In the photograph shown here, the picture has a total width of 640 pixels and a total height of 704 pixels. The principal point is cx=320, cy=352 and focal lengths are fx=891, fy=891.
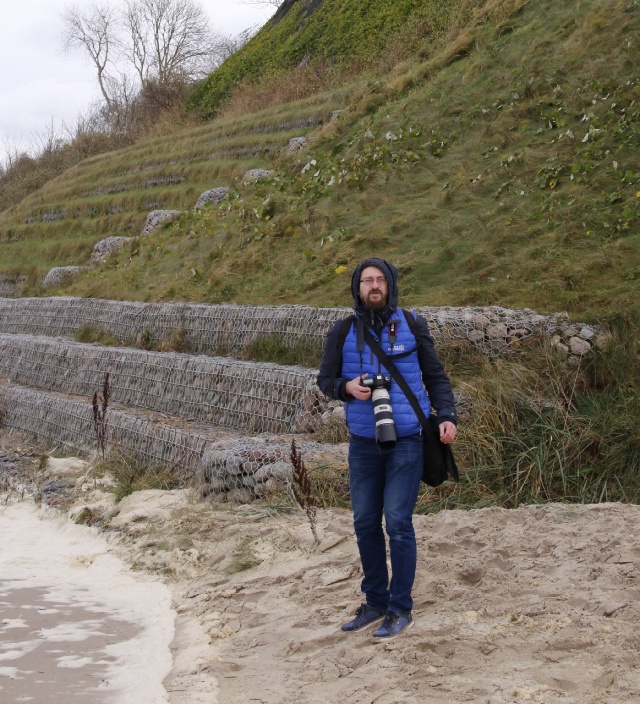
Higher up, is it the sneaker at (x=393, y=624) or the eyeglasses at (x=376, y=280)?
the eyeglasses at (x=376, y=280)

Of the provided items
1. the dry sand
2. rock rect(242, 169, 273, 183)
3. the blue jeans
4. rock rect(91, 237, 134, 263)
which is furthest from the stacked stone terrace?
rock rect(91, 237, 134, 263)

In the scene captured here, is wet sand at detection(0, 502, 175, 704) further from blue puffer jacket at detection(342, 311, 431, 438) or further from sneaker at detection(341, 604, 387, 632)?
blue puffer jacket at detection(342, 311, 431, 438)

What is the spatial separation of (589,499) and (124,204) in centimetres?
1774

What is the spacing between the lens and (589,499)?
558 cm

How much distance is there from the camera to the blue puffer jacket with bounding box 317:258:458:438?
3.91 meters

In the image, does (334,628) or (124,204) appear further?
(124,204)

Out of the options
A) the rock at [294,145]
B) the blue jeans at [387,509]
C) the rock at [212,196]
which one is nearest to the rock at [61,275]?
the rock at [212,196]

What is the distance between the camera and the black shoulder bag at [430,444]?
390 cm

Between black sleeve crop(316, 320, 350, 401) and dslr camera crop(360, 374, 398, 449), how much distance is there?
0.51 ft

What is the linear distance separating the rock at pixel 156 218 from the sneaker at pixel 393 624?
14.4m

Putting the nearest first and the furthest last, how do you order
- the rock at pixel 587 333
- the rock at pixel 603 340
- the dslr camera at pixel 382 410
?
the dslr camera at pixel 382 410
the rock at pixel 603 340
the rock at pixel 587 333

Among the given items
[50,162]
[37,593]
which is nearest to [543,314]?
[37,593]

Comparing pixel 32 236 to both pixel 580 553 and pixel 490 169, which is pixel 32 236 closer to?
pixel 490 169

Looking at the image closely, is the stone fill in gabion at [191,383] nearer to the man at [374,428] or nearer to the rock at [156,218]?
the man at [374,428]
